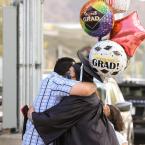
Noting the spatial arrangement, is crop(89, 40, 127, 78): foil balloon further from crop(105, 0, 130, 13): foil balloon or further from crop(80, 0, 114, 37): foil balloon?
crop(105, 0, 130, 13): foil balloon

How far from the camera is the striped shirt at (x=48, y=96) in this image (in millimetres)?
4527

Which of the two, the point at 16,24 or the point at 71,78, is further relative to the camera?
the point at 16,24

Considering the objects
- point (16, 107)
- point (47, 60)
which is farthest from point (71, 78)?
point (47, 60)

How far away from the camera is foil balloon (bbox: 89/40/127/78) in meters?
4.43

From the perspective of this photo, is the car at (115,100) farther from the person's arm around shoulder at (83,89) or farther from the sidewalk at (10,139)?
the person's arm around shoulder at (83,89)

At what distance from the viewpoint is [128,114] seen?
9867mm

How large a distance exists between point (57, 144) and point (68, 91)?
1.35 feet

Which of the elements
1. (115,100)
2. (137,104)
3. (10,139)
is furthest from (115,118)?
Answer: (137,104)

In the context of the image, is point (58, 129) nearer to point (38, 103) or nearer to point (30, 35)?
point (38, 103)

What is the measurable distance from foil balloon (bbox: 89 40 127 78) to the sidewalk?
5661 millimetres

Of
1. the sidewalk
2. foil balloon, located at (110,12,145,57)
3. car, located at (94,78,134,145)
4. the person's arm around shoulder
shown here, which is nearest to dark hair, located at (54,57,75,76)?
foil balloon, located at (110,12,145,57)

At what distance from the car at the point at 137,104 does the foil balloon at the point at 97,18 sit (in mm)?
7456

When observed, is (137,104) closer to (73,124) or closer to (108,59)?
(108,59)

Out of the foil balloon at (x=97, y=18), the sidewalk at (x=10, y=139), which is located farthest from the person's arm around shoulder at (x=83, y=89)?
the sidewalk at (x=10, y=139)
